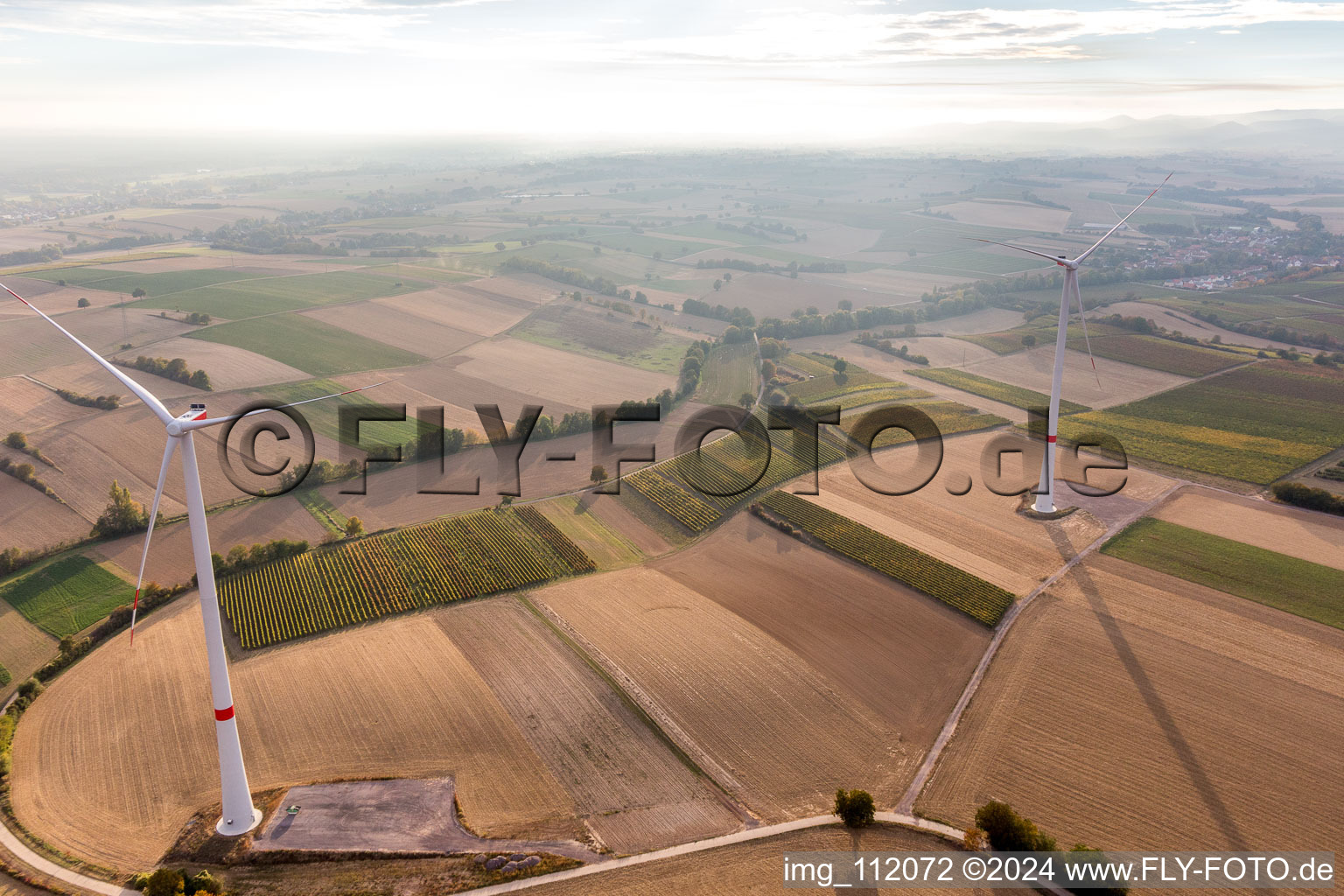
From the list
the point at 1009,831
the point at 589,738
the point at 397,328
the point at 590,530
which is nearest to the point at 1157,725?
the point at 1009,831

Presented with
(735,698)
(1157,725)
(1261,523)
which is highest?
(1261,523)

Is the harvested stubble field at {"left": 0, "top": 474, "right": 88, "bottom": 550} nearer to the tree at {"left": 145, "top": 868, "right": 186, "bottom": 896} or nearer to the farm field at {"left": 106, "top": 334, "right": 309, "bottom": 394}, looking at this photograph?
the farm field at {"left": 106, "top": 334, "right": 309, "bottom": 394}

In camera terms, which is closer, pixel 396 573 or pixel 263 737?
pixel 263 737

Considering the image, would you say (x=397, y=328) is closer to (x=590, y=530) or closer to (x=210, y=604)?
(x=590, y=530)

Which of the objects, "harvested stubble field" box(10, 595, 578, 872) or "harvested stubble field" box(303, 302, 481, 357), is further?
"harvested stubble field" box(303, 302, 481, 357)

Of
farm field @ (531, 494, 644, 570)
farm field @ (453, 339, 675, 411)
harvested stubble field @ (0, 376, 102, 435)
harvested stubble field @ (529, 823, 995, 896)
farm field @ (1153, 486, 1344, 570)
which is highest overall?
farm field @ (453, 339, 675, 411)

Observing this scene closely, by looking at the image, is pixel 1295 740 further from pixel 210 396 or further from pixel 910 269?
pixel 910 269

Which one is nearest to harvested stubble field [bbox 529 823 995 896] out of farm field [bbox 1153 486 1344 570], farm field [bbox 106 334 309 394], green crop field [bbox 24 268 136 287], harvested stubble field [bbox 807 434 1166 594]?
harvested stubble field [bbox 807 434 1166 594]
